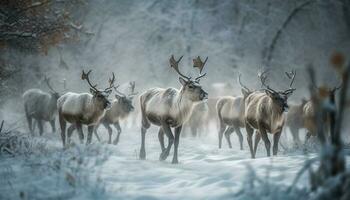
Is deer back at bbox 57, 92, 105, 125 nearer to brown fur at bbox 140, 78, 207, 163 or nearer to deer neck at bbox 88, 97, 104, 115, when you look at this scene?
deer neck at bbox 88, 97, 104, 115

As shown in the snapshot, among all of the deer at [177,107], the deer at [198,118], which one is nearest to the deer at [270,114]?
the deer at [177,107]

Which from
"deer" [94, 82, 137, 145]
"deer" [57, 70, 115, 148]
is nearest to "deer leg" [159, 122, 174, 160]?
"deer" [57, 70, 115, 148]

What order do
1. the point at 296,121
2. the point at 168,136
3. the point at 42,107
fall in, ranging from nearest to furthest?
the point at 168,136
the point at 296,121
the point at 42,107

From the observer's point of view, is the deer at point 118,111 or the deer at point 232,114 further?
the deer at point 118,111

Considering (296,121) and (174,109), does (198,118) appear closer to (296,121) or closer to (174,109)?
(296,121)

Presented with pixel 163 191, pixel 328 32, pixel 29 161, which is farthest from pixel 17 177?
pixel 328 32

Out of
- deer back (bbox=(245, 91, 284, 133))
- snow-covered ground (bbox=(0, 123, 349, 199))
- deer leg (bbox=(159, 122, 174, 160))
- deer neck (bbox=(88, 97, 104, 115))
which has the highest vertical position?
deer neck (bbox=(88, 97, 104, 115))

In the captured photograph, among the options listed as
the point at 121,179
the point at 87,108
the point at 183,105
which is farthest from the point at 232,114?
the point at 121,179

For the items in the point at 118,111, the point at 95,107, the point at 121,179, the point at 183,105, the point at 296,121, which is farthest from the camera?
the point at 296,121

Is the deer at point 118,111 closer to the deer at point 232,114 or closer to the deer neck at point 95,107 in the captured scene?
the deer neck at point 95,107

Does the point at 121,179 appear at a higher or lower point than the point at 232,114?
lower

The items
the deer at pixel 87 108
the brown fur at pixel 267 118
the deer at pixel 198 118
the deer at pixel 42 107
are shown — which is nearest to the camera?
the brown fur at pixel 267 118

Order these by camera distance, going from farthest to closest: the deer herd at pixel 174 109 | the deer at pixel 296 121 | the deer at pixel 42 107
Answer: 1. the deer at pixel 42 107
2. the deer at pixel 296 121
3. the deer herd at pixel 174 109

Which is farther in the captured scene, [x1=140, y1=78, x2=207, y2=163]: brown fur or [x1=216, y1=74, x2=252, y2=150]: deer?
[x1=216, y1=74, x2=252, y2=150]: deer
